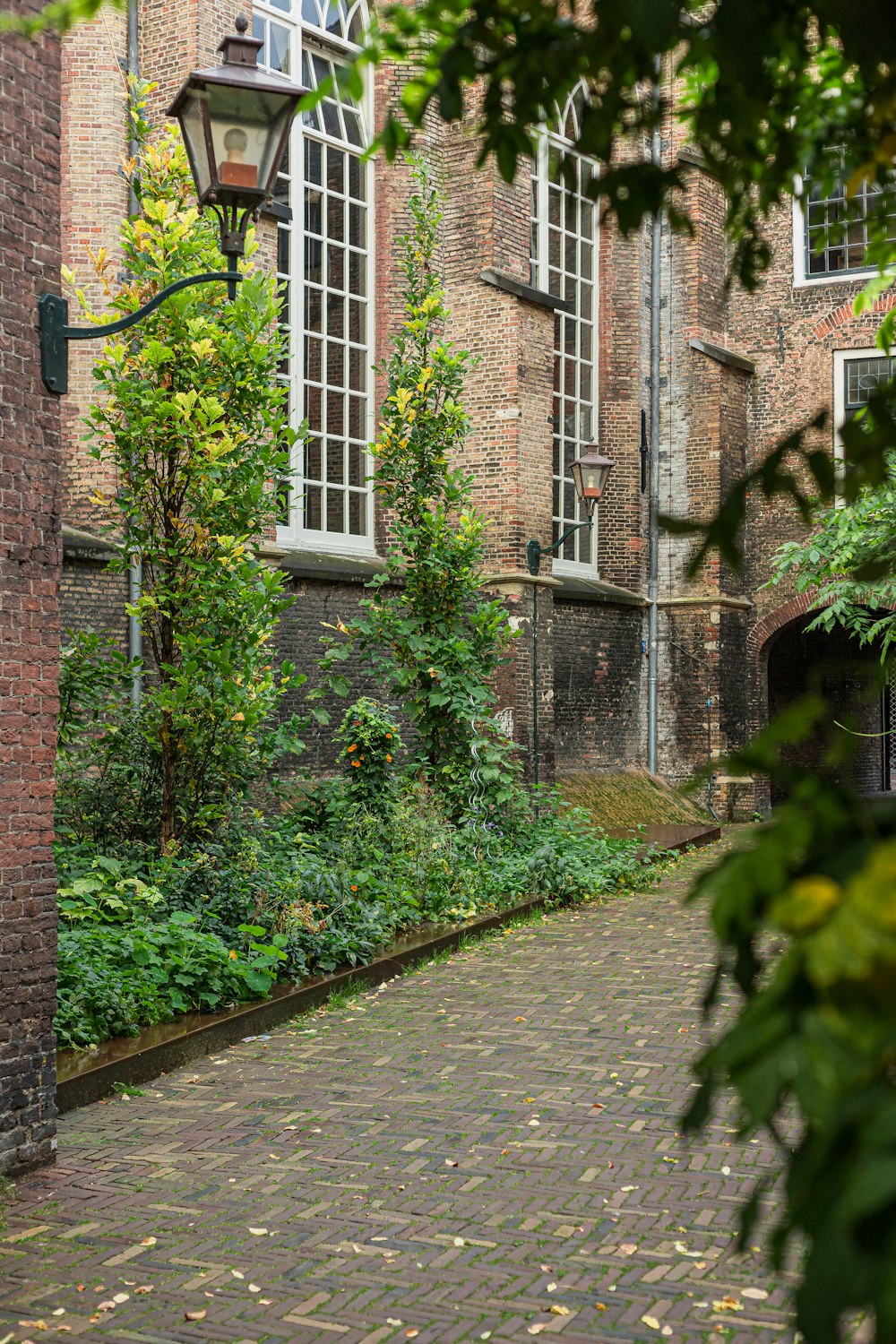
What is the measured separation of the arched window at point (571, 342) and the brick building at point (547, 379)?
43 mm

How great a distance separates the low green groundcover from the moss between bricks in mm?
5263

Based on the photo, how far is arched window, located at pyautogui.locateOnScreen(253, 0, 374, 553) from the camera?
14242 mm

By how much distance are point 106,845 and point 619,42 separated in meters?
7.12

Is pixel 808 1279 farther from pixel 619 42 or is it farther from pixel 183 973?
pixel 183 973

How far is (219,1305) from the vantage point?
3754 mm

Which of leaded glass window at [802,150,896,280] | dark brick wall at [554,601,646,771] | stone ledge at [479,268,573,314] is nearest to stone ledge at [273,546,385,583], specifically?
stone ledge at [479,268,573,314]

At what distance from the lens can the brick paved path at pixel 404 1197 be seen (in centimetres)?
371

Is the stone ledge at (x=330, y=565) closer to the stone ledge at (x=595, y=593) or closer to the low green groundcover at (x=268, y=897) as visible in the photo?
the low green groundcover at (x=268, y=897)

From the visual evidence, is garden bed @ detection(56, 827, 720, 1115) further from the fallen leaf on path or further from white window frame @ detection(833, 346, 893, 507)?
white window frame @ detection(833, 346, 893, 507)

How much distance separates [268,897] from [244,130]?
425 cm

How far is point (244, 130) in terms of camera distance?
5.87 metres

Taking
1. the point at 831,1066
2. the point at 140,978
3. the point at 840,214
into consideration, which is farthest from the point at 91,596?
the point at 831,1066

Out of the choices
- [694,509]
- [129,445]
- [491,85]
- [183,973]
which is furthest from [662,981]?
[694,509]

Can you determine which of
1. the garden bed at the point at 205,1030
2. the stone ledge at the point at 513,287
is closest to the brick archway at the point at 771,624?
the stone ledge at the point at 513,287
